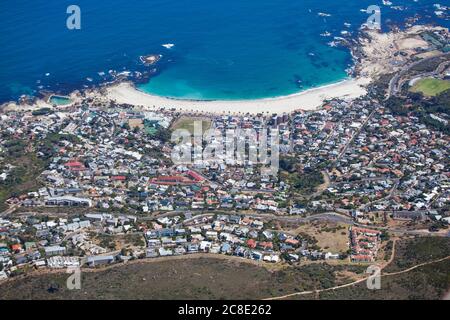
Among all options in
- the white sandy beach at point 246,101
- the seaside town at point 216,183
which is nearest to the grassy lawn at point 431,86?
the seaside town at point 216,183

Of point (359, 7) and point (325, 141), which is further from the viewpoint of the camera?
point (359, 7)

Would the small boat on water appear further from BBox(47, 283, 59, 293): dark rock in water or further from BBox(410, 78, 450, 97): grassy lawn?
BBox(47, 283, 59, 293): dark rock in water

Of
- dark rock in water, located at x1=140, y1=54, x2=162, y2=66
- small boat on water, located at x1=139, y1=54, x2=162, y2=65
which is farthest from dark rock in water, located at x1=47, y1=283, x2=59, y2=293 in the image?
small boat on water, located at x1=139, y1=54, x2=162, y2=65

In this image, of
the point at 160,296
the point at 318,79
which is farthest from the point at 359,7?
the point at 160,296

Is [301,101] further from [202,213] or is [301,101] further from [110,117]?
[202,213]

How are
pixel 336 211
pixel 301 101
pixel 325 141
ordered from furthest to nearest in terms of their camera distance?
pixel 301 101, pixel 325 141, pixel 336 211

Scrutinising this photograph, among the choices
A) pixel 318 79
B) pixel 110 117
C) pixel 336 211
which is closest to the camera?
pixel 336 211

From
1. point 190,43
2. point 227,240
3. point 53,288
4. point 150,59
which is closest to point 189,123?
point 150,59
